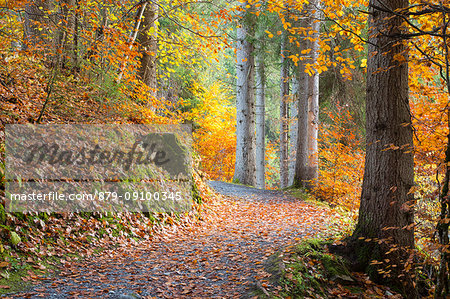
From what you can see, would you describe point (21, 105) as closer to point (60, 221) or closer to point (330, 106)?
point (60, 221)

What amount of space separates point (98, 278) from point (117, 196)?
7.00ft

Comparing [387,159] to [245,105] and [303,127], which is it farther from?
[245,105]

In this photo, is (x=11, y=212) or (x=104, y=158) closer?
(x=11, y=212)

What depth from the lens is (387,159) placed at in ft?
14.7

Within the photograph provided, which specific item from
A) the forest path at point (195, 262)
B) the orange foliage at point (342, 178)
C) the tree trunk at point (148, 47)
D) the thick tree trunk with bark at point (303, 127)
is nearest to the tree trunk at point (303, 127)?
the thick tree trunk with bark at point (303, 127)

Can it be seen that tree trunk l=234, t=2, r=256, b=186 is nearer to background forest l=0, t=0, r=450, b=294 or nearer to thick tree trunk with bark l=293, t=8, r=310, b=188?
background forest l=0, t=0, r=450, b=294

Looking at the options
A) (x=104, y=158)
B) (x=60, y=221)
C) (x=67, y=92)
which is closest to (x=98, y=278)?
(x=60, y=221)

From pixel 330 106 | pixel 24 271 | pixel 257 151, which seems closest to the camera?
pixel 24 271

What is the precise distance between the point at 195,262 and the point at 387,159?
306cm

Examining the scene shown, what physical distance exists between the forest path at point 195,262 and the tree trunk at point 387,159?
1412 mm

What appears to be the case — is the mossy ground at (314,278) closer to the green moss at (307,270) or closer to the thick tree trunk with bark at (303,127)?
the green moss at (307,270)

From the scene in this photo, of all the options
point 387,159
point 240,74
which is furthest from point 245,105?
point 387,159

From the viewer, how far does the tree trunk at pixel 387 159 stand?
4395mm

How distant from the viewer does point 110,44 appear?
24.9 feet
